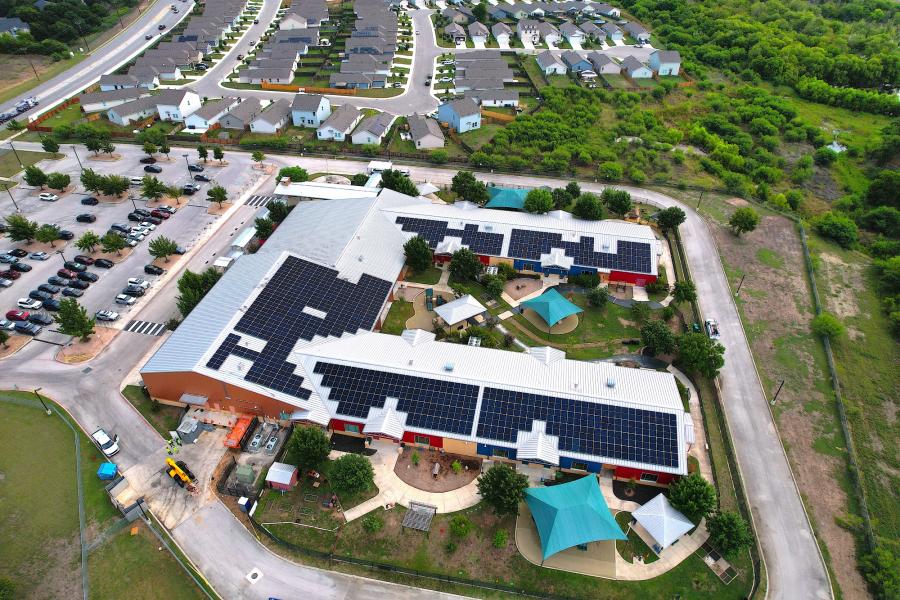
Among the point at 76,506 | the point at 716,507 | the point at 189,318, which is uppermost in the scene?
the point at 189,318

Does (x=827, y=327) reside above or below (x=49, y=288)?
above

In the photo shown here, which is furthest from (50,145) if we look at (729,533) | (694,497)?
(729,533)

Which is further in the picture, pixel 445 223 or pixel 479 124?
pixel 479 124

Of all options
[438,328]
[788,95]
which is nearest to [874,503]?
[438,328]

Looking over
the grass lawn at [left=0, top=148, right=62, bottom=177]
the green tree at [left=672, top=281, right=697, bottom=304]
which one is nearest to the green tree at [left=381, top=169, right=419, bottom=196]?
the green tree at [left=672, top=281, right=697, bottom=304]

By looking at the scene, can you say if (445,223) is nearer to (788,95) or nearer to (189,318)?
(189,318)

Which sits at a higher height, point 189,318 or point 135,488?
point 189,318

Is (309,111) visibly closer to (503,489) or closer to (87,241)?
(87,241)
